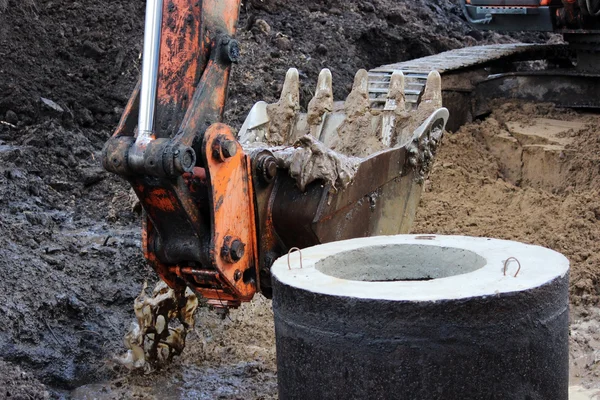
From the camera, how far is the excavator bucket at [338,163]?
171 inches

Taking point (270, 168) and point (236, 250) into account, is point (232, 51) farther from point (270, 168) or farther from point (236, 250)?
point (236, 250)

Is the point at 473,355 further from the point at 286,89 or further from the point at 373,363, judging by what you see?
the point at 286,89

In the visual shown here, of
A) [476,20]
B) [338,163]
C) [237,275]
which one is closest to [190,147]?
[237,275]

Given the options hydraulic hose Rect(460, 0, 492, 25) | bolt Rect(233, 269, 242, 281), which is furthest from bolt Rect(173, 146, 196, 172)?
hydraulic hose Rect(460, 0, 492, 25)

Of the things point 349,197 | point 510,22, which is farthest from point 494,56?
point 349,197

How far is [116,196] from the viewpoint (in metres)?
7.44

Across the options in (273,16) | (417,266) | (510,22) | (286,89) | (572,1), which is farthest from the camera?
(273,16)

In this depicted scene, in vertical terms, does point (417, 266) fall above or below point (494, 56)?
below

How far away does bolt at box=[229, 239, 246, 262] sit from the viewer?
13.2ft

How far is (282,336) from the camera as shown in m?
3.13

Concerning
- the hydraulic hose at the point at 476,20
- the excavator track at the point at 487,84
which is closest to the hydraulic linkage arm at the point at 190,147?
the excavator track at the point at 487,84

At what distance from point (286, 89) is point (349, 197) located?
51.3 inches

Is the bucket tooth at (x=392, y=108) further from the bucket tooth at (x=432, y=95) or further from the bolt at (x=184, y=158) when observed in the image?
the bolt at (x=184, y=158)

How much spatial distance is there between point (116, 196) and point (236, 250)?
361 cm
